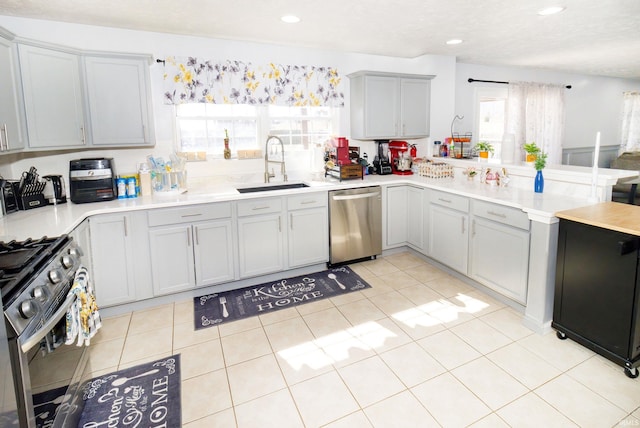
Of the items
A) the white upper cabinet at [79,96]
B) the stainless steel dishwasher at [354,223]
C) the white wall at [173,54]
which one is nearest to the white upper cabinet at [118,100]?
the white upper cabinet at [79,96]

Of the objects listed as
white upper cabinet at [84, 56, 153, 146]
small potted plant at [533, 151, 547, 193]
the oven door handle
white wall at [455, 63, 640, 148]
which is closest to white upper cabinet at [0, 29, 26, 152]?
white upper cabinet at [84, 56, 153, 146]

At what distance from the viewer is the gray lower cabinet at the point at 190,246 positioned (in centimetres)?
302

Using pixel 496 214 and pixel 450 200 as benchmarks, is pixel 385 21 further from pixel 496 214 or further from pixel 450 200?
pixel 496 214

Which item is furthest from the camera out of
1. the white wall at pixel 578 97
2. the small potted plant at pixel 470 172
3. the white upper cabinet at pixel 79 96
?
the white wall at pixel 578 97

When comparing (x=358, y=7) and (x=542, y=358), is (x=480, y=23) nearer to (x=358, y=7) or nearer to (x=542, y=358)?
(x=358, y=7)

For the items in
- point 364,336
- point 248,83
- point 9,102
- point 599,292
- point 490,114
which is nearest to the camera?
point 599,292

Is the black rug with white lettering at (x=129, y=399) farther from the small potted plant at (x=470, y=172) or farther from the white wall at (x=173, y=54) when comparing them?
the small potted plant at (x=470, y=172)

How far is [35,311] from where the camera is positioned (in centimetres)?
137

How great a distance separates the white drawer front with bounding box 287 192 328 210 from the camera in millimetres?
3502

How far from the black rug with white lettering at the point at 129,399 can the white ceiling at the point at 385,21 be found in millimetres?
2568

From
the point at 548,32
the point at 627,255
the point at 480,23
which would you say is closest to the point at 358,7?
the point at 480,23

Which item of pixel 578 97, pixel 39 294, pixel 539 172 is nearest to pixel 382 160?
pixel 539 172

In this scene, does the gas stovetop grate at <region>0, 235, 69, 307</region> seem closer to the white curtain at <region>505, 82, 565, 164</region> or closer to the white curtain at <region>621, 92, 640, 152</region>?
the white curtain at <region>505, 82, 565, 164</region>

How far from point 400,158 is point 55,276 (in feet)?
12.2
